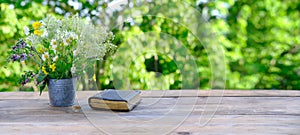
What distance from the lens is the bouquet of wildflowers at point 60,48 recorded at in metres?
1.53

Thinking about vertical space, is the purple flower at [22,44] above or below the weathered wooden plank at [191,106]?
above

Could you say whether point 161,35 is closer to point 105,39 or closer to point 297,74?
point 105,39

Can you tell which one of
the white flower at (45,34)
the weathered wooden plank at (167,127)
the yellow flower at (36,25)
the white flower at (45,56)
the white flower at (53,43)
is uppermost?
the yellow flower at (36,25)

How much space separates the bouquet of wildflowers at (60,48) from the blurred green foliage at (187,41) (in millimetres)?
63

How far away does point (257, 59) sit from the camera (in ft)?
12.0

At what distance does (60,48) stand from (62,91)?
0.16m

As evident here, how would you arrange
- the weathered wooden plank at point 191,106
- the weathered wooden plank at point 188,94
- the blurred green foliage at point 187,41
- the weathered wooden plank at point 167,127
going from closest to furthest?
the weathered wooden plank at point 167,127, the blurred green foliage at point 187,41, the weathered wooden plank at point 191,106, the weathered wooden plank at point 188,94

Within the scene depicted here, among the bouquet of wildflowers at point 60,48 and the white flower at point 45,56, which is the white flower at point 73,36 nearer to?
the bouquet of wildflowers at point 60,48

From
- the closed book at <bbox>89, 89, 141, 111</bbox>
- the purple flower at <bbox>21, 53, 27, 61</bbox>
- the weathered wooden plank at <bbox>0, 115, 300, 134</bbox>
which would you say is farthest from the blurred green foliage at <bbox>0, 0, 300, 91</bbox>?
the purple flower at <bbox>21, 53, 27, 61</bbox>

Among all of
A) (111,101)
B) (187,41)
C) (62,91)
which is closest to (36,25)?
(62,91)

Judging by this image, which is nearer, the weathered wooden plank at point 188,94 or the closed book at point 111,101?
the closed book at point 111,101

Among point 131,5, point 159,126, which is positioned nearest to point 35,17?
point 131,5

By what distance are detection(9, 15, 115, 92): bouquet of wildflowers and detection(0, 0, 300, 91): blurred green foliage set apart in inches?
2.5

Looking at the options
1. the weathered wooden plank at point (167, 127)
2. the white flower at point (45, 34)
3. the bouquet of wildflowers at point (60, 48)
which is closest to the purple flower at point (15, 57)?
the bouquet of wildflowers at point (60, 48)
